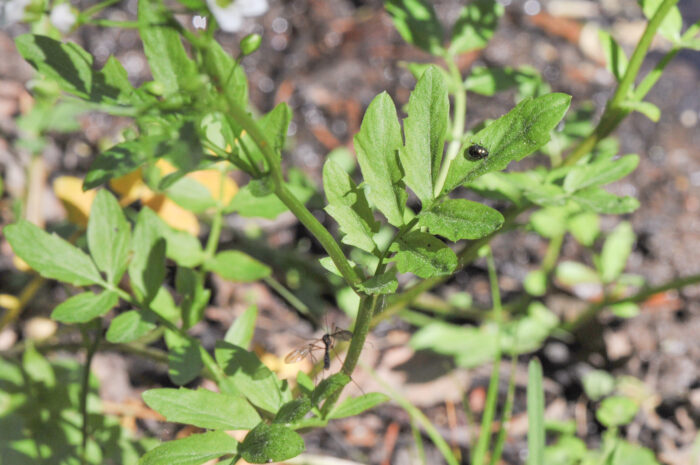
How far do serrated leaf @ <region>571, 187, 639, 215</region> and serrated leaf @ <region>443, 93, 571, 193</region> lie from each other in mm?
335

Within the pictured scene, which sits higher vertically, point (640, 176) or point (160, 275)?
point (160, 275)

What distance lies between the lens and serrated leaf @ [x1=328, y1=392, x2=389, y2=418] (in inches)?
40.9

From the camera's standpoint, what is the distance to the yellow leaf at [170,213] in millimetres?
1775

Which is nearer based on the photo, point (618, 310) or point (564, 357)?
point (618, 310)

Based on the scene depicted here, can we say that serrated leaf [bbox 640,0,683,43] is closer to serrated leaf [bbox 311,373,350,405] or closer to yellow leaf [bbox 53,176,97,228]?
serrated leaf [bbox 311,373,350,405]

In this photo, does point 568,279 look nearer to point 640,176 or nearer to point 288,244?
point 640,176

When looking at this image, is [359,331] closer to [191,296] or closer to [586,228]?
[191,296]

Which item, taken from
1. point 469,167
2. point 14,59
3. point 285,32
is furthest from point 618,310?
point 14,59

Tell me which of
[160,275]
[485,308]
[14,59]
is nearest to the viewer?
[160,275]

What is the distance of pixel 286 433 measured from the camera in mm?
909

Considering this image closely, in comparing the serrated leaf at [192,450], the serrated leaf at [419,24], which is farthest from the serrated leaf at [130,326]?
the serrated leaf at [419,24]

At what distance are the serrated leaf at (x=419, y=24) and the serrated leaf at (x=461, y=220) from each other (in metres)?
0.65

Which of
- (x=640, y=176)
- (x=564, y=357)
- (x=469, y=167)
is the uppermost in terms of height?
(x=469, y=167)

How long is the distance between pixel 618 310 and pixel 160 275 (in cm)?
128
